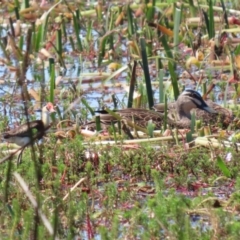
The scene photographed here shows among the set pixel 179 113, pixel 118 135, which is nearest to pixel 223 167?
pixel 118 135

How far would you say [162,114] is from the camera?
8133mm

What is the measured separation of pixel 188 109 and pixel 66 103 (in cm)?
106

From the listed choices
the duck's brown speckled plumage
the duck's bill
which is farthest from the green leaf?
the duck's bill

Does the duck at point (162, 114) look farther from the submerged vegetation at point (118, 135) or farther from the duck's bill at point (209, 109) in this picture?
the submerged vegetation at point (118, 135)

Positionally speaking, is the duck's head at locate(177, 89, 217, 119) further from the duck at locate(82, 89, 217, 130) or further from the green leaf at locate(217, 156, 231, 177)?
the green leaf at locate(217, 156, 231, 177)

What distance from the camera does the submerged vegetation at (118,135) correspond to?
490 cm

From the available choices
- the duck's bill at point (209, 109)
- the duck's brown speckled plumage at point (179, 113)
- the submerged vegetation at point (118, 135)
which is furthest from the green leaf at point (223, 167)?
the duck's bill at point (209, 109)

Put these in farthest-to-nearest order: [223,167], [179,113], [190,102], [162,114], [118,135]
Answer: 1. [179,113]
2. [190,102]
3. [162,114]
4. [118,135]
5. [223,167]

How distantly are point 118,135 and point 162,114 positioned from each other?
81cm

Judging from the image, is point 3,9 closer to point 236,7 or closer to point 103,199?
point 236,7

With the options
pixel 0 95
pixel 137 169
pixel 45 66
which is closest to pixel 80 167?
pixel 137 169

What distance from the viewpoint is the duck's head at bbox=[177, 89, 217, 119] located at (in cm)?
829

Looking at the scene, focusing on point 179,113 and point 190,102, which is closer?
point 190,102

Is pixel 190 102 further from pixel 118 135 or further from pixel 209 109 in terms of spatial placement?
pixel 118 135
